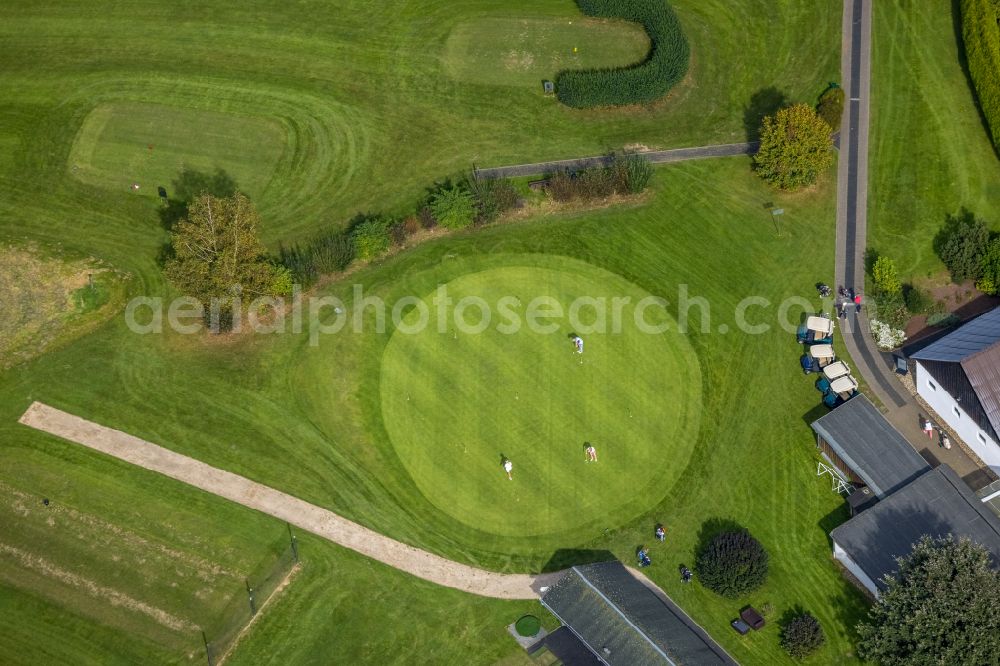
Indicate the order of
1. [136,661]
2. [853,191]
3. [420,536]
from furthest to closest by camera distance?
[853,191] < [420,536] < [136,661]

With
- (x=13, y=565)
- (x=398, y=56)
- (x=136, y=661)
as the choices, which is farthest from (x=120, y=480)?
(x=398, y=56)

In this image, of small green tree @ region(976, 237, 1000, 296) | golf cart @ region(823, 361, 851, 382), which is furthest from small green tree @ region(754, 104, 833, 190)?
golf cart @ region(823, 361, 851, 382)

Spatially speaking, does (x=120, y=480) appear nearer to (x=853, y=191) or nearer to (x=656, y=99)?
Result: (x=656, y=99)

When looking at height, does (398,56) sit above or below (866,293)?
above

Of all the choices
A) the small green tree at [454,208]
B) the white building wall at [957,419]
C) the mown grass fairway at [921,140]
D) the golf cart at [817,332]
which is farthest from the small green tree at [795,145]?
the small green tree at [454,208]

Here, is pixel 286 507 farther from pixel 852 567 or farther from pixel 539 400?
pixel 852 567
